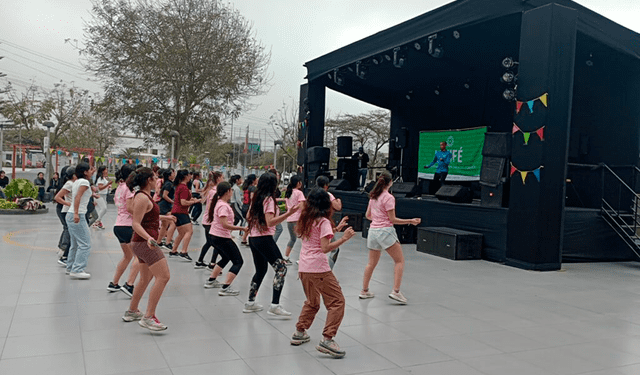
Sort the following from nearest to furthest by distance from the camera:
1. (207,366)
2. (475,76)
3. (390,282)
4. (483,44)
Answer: (207,366) → (390,282) → (483,44) → (475,76)

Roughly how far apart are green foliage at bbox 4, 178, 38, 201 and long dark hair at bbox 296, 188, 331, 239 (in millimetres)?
16181

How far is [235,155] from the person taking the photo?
3177 inches

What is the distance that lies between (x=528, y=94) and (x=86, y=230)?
26.1 feet

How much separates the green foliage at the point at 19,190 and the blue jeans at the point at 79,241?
11934 millimetres

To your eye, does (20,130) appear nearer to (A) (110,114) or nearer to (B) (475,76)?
(A) (110,114)

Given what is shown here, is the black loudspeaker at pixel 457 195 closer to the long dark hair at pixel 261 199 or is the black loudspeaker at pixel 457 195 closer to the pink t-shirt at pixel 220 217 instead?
the pink t-shirt at pixel 220 217

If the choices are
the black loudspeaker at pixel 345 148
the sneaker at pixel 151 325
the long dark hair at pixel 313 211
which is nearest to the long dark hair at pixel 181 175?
the sneaker at pixel 151 325

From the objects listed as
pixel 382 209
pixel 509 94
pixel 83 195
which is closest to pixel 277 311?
pixel 382 209

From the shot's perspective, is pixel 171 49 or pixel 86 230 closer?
pixel 86 230

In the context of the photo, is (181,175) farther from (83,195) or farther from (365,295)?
(365,295)

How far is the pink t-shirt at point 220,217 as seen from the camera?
632 centimetres

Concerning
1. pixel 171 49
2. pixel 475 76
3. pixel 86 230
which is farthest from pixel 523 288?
pixel 171 49

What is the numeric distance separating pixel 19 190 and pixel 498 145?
15461 mm

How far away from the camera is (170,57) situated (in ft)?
71.2
